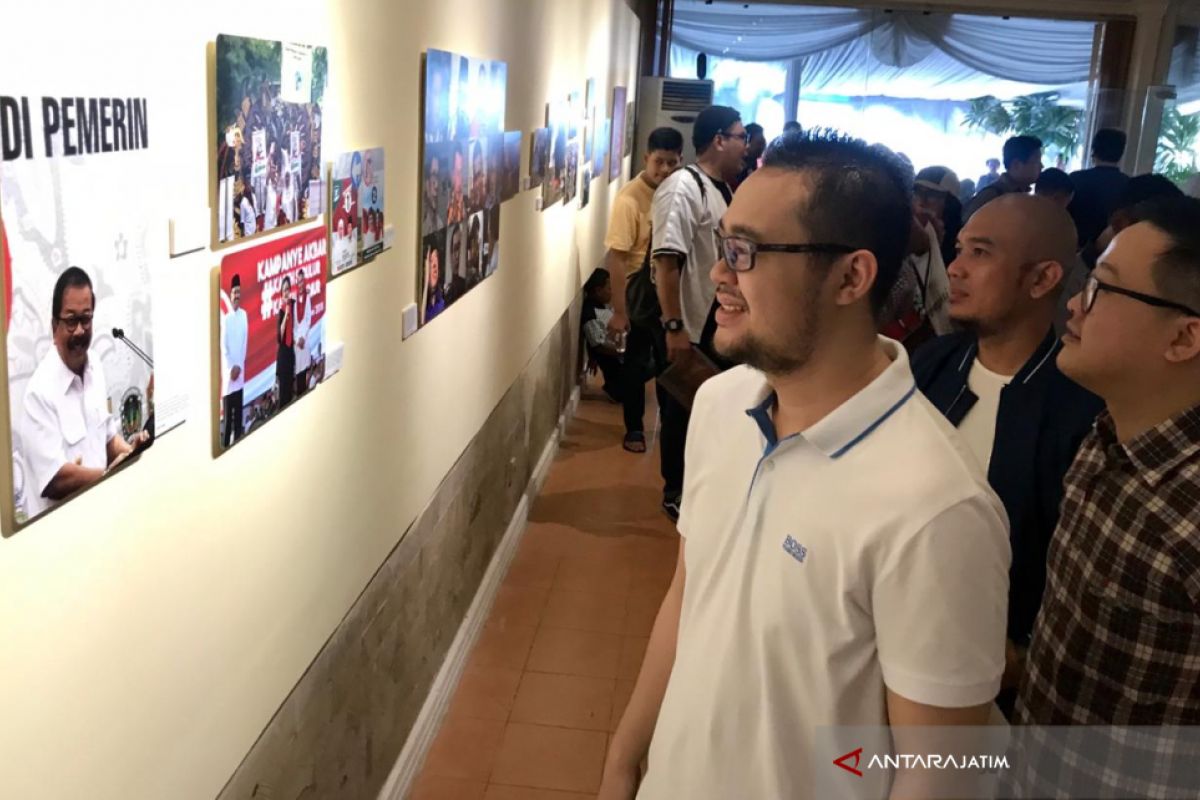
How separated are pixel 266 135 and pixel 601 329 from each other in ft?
15.8

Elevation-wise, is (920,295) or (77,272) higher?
(77,272)

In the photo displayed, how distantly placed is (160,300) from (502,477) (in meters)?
2.85

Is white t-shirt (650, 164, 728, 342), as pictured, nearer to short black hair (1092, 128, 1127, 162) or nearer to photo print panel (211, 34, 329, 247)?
photo print panel (211, 34, 329, 247)

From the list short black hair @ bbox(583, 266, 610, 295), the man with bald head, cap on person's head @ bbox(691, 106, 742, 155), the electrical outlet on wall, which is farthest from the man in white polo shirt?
short black hair @ bbox(583, 266, 610, 295)

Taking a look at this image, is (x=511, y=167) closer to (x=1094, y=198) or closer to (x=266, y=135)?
(x=266, y=135)

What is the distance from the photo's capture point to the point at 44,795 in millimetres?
1223

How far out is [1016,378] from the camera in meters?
2.03

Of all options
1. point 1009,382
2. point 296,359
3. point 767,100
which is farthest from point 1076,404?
point 767,100

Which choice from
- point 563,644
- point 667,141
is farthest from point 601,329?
point 563,644

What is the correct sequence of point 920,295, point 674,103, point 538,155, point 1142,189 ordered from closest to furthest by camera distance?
point 920,295 < point 538,155 < point 1142,189 < point 674,103

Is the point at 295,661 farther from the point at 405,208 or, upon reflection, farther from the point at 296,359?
the point at 405,208

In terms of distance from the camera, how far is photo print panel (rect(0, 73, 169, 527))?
1.06 metres

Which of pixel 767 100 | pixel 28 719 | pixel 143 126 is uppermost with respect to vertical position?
pixel 767 100

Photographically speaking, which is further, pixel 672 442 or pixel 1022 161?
pixel 1022 161
